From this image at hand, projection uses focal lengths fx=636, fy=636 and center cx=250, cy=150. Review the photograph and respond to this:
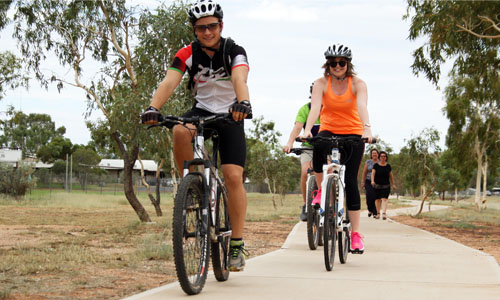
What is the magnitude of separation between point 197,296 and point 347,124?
2703mm

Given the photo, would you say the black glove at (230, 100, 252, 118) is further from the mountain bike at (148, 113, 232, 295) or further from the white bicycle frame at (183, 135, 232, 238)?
the white bicycle frame at (183, 135, 232, 238)

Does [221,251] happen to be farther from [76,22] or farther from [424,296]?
[76,22]

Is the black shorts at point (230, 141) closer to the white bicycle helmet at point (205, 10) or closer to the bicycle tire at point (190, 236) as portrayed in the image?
the bicycle tire at point (190, 236)

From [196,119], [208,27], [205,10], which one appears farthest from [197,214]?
[205,10]

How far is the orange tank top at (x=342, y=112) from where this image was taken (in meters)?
6.09

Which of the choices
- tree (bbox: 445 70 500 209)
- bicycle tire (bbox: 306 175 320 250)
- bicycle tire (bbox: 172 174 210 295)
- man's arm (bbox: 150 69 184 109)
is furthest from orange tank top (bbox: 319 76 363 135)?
tree (bbox: 445 70 500 209)

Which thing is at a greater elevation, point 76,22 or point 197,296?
point 76,22

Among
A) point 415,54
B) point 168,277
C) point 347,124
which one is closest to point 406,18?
point 415,54

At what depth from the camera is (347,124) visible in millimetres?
6129

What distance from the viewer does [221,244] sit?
4531 mm

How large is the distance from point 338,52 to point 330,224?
1.60m

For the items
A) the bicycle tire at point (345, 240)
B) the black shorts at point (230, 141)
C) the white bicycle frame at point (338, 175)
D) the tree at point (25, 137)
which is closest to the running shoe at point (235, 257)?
the black shorts at point (230, 141)

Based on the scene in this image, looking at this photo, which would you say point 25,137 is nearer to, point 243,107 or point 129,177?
point 129,177

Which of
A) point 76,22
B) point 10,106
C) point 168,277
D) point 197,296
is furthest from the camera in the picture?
point 10,106
